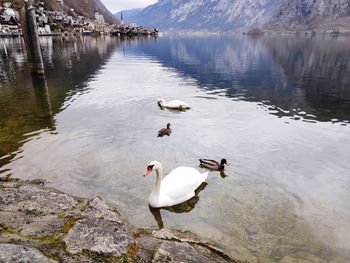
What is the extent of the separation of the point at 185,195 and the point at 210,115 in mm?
11794

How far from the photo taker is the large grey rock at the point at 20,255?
16.9 feet

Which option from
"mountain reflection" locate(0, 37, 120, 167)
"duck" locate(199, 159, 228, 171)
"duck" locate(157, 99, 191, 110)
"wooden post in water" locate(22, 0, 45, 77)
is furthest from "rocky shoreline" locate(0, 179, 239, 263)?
"wooden post in water" locate(22, 0, 45, 77)

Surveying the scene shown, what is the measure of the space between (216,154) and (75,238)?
9653 mm

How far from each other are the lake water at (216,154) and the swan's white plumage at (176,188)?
1.15 ft

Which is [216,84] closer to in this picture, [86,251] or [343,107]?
[343,107]

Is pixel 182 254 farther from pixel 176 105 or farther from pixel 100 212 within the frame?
pixel 176 105

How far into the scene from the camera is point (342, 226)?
9.54 metres

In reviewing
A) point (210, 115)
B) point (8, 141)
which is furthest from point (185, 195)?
point (210, 115)

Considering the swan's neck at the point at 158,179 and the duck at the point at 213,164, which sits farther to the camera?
the duck at the point at 213,164

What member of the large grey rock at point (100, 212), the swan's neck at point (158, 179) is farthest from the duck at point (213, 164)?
the large grey rock at point (100, 212)

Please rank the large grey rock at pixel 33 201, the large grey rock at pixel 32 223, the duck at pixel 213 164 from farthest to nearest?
the duck at pixel 213 164, the large grey rock at pixel 33 201, the large grey rock at pixel 32 223

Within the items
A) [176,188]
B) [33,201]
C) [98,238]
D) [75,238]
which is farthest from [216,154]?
[75,238]

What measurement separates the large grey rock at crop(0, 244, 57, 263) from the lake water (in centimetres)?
406

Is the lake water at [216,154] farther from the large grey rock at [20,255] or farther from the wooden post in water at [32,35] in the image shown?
the large grey rock at [20,255]
